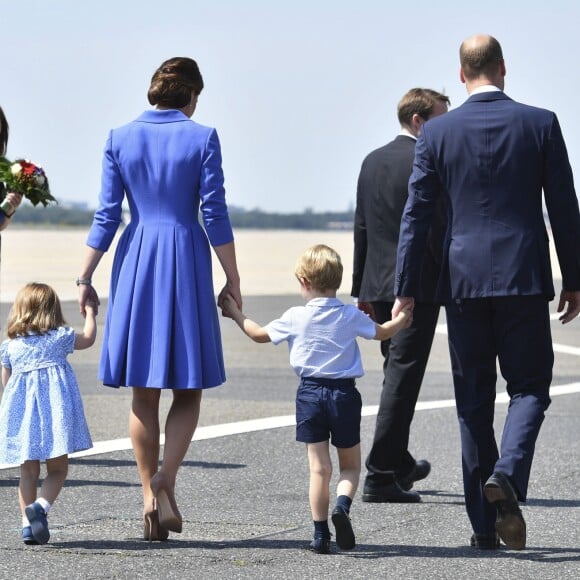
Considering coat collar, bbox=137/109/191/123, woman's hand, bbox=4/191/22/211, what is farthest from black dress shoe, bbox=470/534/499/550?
woman's hand, bbox=4/191/22/211

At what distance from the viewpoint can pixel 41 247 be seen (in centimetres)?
6675

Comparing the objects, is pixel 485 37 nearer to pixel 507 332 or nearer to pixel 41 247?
pixel 507 332

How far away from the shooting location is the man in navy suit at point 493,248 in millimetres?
6184

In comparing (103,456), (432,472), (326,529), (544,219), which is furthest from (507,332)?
(103,456)

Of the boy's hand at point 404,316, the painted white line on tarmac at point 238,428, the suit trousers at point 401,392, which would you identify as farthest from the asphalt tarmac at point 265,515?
the boy's hand at point 404,316

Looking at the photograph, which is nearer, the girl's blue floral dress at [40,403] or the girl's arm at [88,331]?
the girl's blue floral dress at [40,403]

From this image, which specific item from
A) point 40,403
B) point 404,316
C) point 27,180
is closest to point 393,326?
point 404,316

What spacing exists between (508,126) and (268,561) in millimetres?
2016

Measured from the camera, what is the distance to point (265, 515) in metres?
7.23

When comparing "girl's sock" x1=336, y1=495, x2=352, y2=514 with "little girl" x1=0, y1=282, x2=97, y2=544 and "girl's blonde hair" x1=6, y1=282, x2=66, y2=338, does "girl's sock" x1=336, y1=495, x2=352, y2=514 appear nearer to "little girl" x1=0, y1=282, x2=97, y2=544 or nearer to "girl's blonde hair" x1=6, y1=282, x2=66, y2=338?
"little girl" x1=0, y1=282, x2=97, y2=544

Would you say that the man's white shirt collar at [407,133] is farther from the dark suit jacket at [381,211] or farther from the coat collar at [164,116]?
the coat collar at [164,116]

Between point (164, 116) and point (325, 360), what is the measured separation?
4.24 feet

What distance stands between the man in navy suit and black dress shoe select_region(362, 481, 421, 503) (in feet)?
4.21

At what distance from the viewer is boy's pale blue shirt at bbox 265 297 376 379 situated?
21.0 ft
